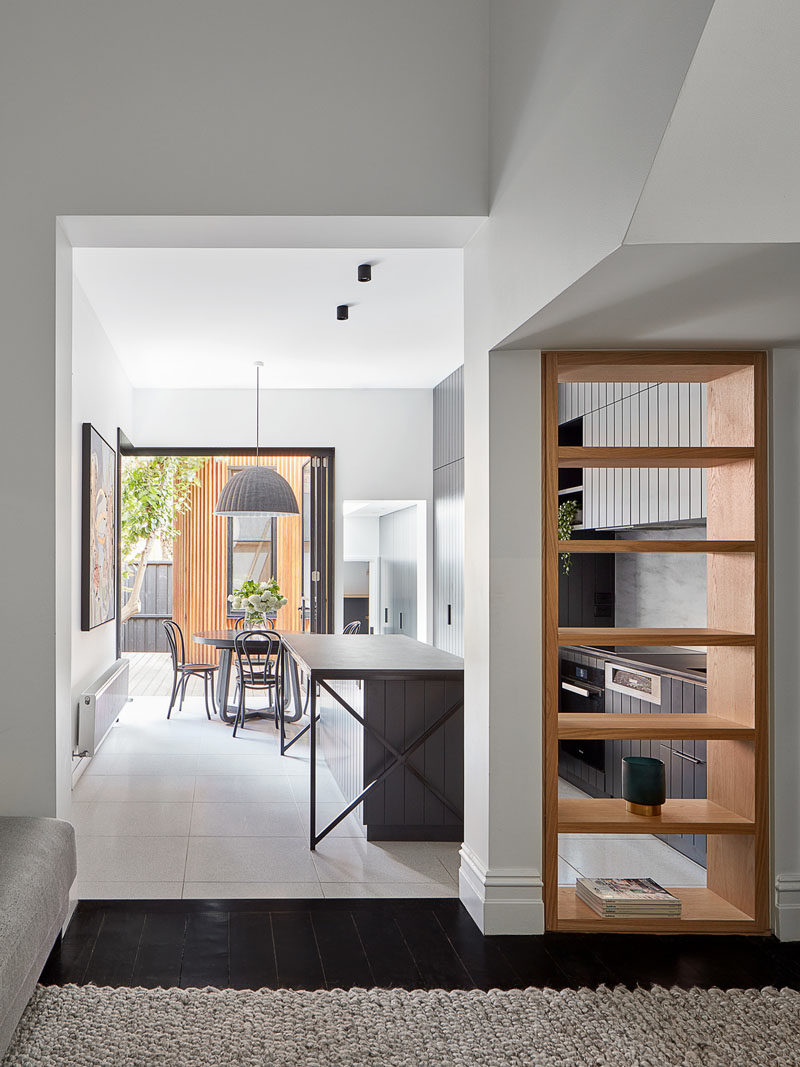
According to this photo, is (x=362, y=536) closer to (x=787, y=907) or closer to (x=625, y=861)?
(x=625, y=861)

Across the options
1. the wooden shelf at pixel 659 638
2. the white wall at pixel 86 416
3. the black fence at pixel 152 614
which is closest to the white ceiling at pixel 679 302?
the wooden shelf at pixel 659 638

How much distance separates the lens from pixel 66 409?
307cm

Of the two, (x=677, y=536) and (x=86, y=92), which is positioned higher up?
(x=86, y=92)

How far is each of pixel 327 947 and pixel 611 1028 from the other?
3.09 ft

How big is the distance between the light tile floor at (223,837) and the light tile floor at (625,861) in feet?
1.62

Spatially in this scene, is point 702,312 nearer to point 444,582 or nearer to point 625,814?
point 625,814

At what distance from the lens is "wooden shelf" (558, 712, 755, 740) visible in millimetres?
2908

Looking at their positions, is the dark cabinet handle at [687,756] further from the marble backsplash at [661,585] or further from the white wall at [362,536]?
the white wall at [362,536]

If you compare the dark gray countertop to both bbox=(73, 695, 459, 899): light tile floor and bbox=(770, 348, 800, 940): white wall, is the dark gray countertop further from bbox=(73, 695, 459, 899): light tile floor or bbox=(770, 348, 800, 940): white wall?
bbox=(770, 348, 800, 940): white wall

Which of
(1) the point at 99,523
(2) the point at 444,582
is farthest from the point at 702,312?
(2) the point at 444,582

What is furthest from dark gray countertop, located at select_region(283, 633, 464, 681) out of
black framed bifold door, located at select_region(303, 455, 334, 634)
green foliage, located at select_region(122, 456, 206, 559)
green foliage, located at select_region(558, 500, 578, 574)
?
green foliage, located at select_region(122, 456, 206, 559)

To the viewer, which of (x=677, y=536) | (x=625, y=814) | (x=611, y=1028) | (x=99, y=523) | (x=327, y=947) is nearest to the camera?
(x=611, y=1028)

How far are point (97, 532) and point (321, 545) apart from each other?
9.22 feet

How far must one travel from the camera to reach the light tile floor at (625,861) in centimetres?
362
